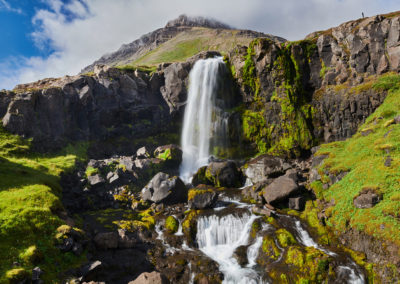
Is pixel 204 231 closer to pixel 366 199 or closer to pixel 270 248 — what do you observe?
pixel 270 248

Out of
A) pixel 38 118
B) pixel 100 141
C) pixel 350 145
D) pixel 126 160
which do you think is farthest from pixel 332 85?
pixel 38 118

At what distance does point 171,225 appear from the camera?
21500 mm

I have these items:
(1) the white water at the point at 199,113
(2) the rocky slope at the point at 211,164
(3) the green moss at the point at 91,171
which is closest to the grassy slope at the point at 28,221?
(2) the rocky slope at the point at 211,164

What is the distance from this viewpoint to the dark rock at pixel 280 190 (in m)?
22.8

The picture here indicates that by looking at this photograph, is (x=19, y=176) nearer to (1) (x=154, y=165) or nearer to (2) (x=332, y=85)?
(1) (x=154, y=165)

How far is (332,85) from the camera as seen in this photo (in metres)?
38.5

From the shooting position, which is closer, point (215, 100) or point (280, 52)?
point (280, 52)

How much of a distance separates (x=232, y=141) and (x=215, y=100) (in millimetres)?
9313

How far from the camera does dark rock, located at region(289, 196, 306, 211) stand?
71.5 feet

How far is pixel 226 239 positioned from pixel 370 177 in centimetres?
1296

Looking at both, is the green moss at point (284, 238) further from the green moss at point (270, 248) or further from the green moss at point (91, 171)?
the green moss at point (91, 171)

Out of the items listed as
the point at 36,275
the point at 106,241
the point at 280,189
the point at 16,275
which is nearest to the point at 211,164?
the point at 280,189

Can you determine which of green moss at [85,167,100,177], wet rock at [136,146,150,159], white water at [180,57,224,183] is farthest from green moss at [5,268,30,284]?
white water at [180,57,224,183]

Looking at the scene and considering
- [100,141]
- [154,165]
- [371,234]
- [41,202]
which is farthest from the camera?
[100,141]
